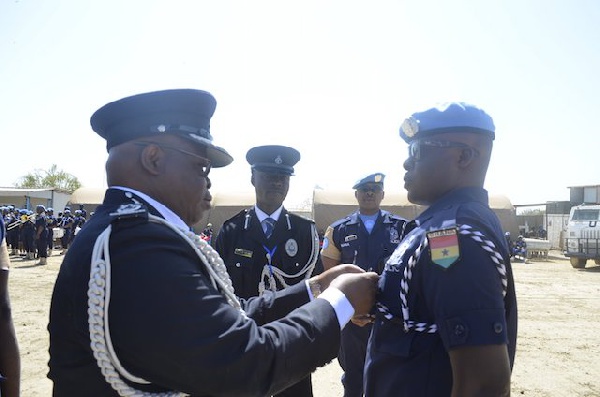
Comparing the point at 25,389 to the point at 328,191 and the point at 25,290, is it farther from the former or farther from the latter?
the point at 328,191

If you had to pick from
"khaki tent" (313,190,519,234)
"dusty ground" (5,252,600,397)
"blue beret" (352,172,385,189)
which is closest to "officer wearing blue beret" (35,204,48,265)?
"dusty ground" (5,252,600,397)

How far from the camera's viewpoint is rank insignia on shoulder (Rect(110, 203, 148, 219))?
1415 mm

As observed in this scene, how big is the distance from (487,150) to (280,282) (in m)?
2.42

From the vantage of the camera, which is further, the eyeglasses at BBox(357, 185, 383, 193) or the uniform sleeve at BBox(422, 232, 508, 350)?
the eyeglasses at BBox(357, 185, 383, 193)

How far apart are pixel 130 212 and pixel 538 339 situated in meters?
8.01

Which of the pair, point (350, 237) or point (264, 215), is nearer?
point (264, 215)

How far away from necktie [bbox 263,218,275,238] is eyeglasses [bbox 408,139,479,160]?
2192mm

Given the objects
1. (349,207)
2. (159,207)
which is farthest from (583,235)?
(159,207)

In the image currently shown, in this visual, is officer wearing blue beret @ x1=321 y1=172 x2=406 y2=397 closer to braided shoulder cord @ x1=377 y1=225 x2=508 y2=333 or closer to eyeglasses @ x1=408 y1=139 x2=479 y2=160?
braided shoulder cord @ x1=377 y1=225 x2=508 y2=333

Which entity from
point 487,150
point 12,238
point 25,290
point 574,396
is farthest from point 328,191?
point 487,150

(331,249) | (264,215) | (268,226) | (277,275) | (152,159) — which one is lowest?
(277,275)

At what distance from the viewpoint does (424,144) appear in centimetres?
199

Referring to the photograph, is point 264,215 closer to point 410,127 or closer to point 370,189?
Result: point 370,189

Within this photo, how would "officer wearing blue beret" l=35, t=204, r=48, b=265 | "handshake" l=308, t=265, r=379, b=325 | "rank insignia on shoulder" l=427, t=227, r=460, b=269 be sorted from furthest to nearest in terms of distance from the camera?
"officer wearing blue beret" l=35, t=204, r=48, b=265, "handshake" l=308, t=265, r=379, b=325, "rank insignia on shoulder" l=427, t=227, r=460, b=269
